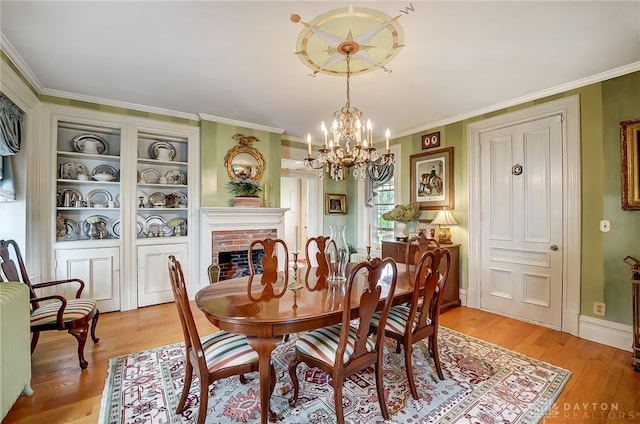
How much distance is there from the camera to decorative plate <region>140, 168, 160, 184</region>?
12.6 ft

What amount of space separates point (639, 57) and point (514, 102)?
0.96m

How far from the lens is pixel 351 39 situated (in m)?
2.04

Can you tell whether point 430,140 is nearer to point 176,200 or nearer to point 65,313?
point 176,200

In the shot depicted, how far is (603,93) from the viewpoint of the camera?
2.64m

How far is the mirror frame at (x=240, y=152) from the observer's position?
4039 mm

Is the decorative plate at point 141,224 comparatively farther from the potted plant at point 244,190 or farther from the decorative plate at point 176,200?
the potted plant at point 244,190

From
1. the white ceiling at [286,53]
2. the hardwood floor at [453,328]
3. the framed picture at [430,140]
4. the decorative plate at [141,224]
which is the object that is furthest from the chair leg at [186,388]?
the framed picture at [430,140]

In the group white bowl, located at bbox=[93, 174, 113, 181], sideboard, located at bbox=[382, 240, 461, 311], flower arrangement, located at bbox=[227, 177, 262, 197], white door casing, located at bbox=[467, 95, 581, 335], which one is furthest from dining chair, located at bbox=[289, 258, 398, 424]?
white bowl, located at bbox=[93, 174, 113, 181]

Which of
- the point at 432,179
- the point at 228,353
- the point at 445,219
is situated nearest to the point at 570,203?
the point at 445,219

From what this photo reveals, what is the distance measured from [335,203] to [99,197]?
142 inches

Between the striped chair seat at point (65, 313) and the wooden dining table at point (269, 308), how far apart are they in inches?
47.0

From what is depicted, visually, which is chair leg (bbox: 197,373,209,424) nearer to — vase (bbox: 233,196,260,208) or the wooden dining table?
the wooden dining table

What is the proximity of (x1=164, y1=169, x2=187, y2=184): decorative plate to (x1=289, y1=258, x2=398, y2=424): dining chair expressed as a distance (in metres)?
3.16

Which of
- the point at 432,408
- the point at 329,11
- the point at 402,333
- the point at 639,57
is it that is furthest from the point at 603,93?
the point at 432,408
